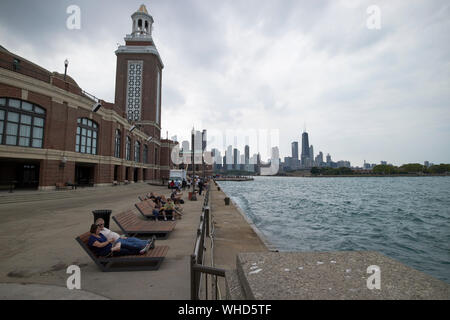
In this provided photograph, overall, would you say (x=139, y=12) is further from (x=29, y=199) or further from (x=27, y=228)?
(x=27, y=228)

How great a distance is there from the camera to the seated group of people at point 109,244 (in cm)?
512

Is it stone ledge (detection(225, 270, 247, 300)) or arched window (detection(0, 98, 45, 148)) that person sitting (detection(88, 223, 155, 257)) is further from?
arched window (detection(0, 98, 45, 148))

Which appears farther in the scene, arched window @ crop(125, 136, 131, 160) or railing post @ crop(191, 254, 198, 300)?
arched window @ crop(125, 136, 131, 160)

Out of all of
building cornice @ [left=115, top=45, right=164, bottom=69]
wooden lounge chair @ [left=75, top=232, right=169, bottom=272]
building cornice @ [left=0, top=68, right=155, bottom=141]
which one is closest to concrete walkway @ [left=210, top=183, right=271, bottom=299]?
wooden lounge chair @ [left=75, top=232, right=169, bottom=272]

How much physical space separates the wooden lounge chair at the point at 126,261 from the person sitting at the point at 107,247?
0.35 feet

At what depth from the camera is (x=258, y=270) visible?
2641 millimetres

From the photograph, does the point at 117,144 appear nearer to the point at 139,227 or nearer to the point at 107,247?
the point at 139,227

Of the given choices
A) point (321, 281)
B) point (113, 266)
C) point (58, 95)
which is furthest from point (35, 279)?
point (58, 95)

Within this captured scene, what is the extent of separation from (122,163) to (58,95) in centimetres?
1515

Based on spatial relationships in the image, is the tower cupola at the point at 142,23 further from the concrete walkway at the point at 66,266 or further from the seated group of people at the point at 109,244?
the seated group of people at the point at 109,244

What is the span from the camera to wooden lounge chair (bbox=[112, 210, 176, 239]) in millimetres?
7715

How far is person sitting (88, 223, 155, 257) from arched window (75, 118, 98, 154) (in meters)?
26.5

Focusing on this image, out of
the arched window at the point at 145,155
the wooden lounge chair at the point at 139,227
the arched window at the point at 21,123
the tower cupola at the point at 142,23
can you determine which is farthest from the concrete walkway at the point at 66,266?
the tower cupola at the point at 142,23
